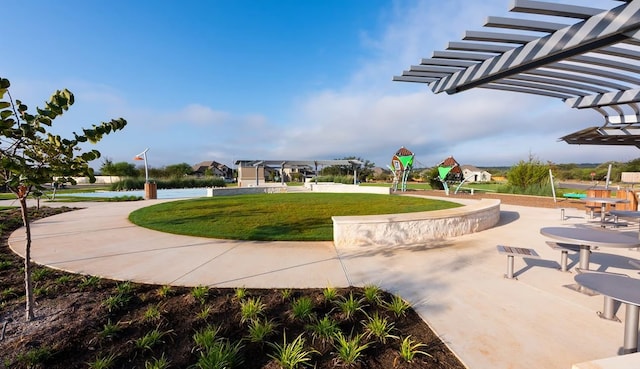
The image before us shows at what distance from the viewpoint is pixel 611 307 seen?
3.03 metres

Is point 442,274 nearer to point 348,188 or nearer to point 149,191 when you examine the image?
point 348,188

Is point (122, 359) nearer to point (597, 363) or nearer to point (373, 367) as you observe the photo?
point (373, 367)

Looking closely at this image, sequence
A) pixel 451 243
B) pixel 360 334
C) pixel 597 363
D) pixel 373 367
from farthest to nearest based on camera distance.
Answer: pixel 451 243 < pixel 360 334 < pixel 373 367 < pixel 597 363

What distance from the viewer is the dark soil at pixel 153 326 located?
240cm

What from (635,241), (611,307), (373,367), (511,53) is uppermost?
(511,53)

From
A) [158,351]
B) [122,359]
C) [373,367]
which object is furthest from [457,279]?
[122,359]

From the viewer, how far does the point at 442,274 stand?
442 cm

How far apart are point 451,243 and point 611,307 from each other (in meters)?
3.43

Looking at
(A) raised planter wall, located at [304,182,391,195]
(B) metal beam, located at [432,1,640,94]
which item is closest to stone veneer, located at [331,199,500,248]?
(B) metal beam, located at [432,1,640,94]

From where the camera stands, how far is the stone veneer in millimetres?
6125

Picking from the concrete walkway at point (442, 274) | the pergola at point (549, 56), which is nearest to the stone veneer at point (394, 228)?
the concrete walkway at point (442, 274)

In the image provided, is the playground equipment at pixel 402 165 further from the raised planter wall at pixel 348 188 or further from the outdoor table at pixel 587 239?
the outdoor table at pixel 587 239

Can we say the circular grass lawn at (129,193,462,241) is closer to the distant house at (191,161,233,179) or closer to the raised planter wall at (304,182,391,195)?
the raised planter wall at (304,182,391,195)

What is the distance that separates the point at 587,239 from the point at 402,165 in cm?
1968
